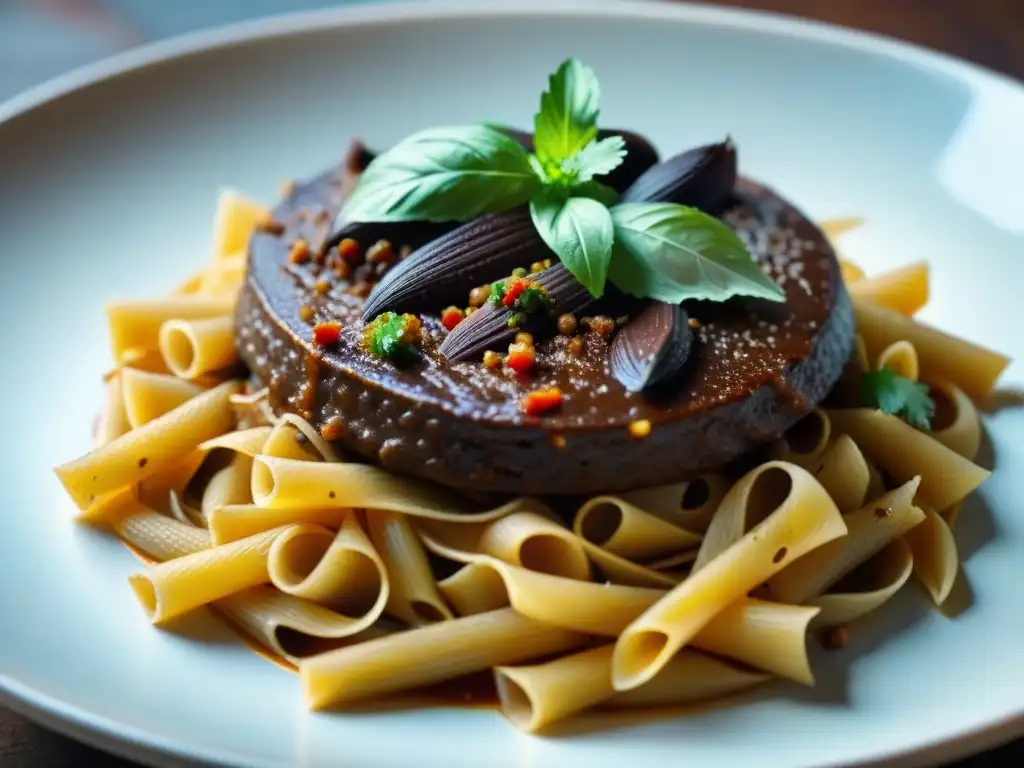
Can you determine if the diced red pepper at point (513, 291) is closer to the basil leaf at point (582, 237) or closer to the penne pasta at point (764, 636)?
the basil leaf at point (582, 237)

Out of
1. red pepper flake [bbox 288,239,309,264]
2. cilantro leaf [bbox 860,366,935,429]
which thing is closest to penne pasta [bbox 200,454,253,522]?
red pepper flake [bbox 288,239,309,264]

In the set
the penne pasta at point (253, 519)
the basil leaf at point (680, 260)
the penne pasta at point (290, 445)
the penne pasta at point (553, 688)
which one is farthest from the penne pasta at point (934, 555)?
the penne pasta at point (290, 445)

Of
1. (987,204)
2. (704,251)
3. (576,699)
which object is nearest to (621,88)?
(987,204)

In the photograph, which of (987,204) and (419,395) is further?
(987,204)

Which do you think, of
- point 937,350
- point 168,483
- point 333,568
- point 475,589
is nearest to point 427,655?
point 475,589

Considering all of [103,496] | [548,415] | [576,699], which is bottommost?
[576,699]

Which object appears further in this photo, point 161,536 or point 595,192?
point 595,192

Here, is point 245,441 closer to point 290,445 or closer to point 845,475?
point 290,445

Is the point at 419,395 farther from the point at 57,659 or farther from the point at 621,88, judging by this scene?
the point at 621,88
